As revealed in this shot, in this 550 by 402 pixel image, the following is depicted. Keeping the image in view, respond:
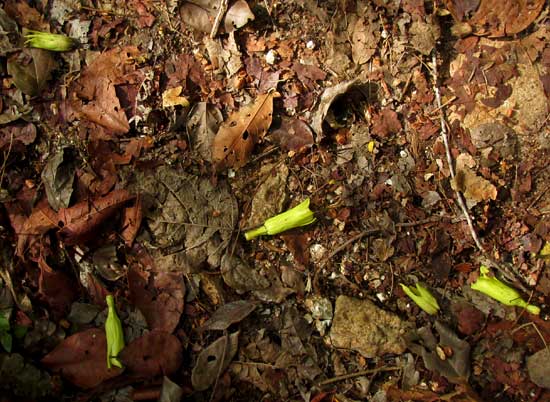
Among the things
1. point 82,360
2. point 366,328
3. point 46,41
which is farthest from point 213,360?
point 46,41

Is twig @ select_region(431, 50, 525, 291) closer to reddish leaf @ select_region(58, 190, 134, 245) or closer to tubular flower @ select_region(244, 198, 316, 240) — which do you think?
tubular flower @ select_region(244, 198, 316, 240)

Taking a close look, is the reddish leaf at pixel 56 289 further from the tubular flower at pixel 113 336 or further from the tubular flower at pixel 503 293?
the tubular flower at pixel 503 293

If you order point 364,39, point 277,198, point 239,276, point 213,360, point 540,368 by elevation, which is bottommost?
point 540,368

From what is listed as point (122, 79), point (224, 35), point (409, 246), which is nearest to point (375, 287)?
point (409, 246)

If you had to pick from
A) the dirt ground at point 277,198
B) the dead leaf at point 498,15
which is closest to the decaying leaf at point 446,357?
the dirt ground at point 277,198

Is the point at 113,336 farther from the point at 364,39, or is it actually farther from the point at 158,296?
the point at 364,39
